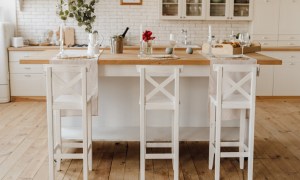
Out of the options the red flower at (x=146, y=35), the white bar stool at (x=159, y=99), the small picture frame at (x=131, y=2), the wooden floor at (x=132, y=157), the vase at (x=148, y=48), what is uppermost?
the small picture frame at (x=131, y=2)

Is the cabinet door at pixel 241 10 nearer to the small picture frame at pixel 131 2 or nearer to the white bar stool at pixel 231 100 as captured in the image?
the small picture frame at pixel 131 2

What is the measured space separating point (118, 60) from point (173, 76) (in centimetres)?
66

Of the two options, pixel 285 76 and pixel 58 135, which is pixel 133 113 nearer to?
pixel 58 135

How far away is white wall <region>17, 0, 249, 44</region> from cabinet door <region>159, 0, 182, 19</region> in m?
0.31

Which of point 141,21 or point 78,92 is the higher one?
point 141,21

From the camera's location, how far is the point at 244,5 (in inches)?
298

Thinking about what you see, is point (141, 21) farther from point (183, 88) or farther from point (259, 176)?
point (259, 176)

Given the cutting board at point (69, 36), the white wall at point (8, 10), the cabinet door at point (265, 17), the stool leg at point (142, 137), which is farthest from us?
the cutting board at point (69, 36)

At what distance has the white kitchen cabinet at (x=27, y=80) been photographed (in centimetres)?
738

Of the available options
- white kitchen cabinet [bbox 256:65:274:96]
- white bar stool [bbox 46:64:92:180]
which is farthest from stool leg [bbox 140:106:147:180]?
white kitchen cabinet [bbox 256:65:274:96]

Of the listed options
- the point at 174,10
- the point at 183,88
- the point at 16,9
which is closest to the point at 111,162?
the point at 183,88

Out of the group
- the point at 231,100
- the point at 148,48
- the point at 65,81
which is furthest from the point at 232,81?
the point at 65,81

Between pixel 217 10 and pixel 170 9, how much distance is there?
0.81 m

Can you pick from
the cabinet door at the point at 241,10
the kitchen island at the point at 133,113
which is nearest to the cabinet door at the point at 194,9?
the cabinet door at the point at 241,10
